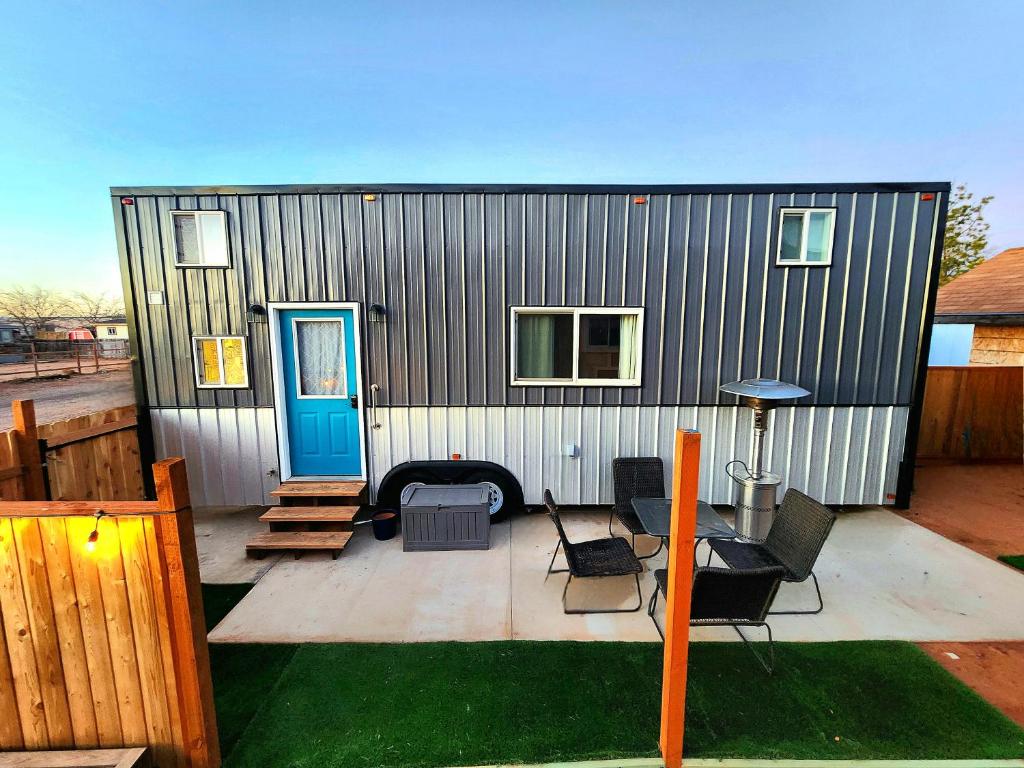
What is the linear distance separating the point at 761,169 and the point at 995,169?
34.3 feet

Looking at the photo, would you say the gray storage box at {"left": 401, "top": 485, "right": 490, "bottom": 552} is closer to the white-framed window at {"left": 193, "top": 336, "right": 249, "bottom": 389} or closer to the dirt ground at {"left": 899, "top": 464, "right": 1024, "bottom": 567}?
the white-framed window at {"left": 193, "top": 336, "right": 249, "bottom": 389}

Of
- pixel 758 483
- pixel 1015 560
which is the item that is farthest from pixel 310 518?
pixel 1015 560

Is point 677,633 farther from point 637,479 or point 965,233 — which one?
point 965,233

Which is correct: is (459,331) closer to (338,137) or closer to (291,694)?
(291,694)

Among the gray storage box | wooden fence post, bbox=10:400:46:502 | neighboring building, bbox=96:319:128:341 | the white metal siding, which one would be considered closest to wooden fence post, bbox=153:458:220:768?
the gray storage box

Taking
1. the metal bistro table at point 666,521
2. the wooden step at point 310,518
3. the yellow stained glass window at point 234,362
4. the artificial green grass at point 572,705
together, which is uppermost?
the yellow stained glass window at point 234,362

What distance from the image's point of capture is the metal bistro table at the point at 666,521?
3.20 meters

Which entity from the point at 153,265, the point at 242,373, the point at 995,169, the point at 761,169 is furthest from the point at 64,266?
the point at 995,169

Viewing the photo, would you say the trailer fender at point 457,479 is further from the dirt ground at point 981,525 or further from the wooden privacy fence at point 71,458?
the dirt ground at point 981,525

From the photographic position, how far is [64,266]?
12359 mm

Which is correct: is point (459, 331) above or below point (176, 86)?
below

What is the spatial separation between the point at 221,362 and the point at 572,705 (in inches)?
185

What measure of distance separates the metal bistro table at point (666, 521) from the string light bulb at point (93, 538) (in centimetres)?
313

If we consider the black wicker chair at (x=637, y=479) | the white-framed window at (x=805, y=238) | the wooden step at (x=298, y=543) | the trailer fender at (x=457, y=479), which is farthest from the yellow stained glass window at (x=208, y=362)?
the white-framed window at (x=805, y=238)
